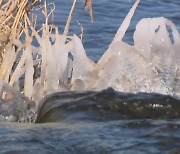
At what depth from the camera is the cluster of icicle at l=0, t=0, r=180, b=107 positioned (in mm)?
7242

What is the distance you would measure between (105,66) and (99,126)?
1609 millimetres

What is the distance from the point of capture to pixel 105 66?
23.9 ft

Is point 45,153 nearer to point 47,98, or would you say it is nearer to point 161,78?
point 47,98

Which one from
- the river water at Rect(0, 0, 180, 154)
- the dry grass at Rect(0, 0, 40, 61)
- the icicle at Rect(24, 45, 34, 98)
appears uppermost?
the dry grass at Rect(0, 0, 40, 61)

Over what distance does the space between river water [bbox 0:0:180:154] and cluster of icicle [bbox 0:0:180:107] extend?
76 centimetres

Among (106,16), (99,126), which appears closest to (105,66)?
(99,126)

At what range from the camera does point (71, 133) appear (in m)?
5.63

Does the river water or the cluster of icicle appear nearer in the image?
the river water

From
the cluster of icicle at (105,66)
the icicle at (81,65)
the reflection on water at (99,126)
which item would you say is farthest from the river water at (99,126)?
the icicle at (81,65)

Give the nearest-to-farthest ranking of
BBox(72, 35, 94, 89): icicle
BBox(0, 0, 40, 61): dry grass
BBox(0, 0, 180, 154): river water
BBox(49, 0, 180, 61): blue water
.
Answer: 1. BBox(0, 0, 180, 154): river water
2. BBox(72, 35, 94, 89): icicle
3. BBox(0, 0, 40, 61): dry grass
4. BBox(49, 0, 180, 61): blue water

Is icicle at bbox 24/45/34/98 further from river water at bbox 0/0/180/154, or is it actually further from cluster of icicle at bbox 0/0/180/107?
river water at bbox 0/0/180/154

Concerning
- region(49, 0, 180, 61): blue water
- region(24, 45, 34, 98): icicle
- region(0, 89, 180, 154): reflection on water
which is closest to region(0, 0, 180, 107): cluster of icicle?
region(24, 45, 34, 98): icicle

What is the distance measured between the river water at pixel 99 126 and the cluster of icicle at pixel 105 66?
0.76 m

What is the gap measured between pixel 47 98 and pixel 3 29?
1342 mm
